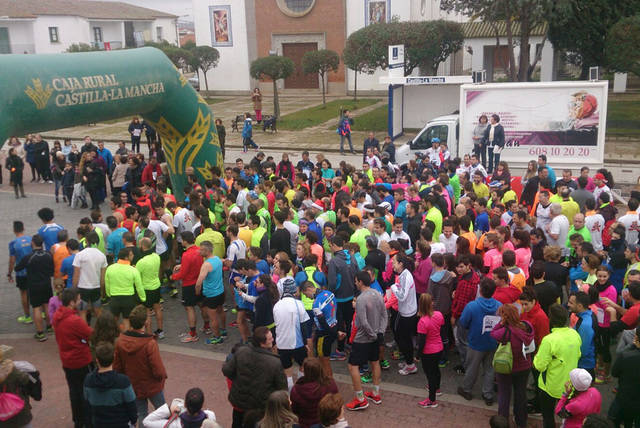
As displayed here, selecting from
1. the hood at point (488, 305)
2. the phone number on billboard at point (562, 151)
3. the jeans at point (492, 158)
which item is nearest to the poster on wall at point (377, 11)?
the phone number on billboard at point (562, 151)

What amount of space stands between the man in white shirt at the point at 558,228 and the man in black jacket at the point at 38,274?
7349 millimetres

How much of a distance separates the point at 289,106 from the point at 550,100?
71.6 ft

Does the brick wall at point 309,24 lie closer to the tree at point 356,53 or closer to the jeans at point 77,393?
the tree at point 356,53

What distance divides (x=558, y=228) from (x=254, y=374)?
5490 millimetres

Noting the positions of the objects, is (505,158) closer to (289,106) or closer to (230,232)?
(230,232)

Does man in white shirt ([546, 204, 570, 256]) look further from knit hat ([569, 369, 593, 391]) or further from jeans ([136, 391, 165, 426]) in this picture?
jeans ([136, 391, 165, 426])

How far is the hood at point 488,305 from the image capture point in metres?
6.72

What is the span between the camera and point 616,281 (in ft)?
26.8

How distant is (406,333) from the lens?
7.61m

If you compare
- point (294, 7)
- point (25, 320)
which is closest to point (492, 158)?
point (25, 320)

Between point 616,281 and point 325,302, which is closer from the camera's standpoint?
point 325,302

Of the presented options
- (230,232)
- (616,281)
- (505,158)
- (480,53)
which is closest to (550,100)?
(505,158)

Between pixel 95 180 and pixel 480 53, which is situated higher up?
pixel 480 53

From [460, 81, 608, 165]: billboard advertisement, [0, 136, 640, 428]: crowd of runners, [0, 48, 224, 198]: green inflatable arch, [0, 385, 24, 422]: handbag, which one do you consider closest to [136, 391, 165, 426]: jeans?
[0, 136, 640, 428]: crowd of runners
